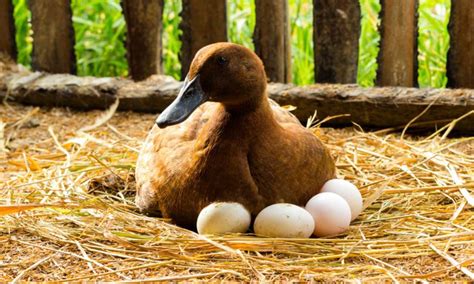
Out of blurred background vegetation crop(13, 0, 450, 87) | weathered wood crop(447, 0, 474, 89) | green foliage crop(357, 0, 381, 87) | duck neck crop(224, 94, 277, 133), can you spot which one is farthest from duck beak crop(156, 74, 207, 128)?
green foliage crop(357, 0, 381, 87)

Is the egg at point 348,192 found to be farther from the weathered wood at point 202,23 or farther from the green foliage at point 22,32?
the green foliage at point 22,32

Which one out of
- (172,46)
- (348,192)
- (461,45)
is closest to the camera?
(348,192)

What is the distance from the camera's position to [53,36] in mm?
5414

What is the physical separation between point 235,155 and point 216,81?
0.87 feet

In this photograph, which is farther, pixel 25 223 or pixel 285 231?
pixel 25 223

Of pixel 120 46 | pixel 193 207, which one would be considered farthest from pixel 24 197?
pixel 120 46

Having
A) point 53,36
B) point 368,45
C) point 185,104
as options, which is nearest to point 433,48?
point 368,45

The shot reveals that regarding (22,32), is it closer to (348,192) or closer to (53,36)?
(53,36)

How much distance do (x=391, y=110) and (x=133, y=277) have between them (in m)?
2.14

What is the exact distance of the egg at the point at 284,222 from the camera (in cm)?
308

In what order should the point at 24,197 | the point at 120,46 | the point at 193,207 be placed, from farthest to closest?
1. the point at 120,46
2. the point at 24,197
3. the point at 193,207

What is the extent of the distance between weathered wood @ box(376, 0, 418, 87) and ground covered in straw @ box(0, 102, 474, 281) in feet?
1.16

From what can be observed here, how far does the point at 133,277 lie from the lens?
2.79m

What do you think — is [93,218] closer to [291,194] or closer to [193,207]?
[193,207]
